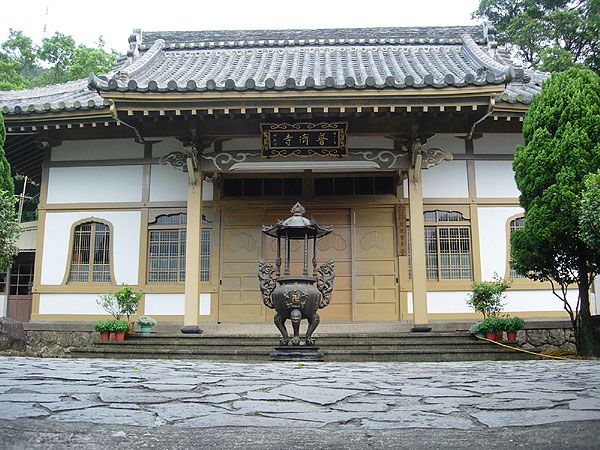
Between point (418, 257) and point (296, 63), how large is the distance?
18.5 feet

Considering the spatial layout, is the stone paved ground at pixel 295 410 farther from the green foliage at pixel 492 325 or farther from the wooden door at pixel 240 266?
the wooden door at pixel 240 266

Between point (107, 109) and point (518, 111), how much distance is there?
725 centimetres

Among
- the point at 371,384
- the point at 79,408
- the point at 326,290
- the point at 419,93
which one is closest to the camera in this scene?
the point at 79,408

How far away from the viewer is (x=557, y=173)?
825cm

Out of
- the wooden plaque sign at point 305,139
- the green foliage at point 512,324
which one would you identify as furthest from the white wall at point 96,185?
the green foliage at point 512,324

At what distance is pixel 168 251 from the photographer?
11.7 metres

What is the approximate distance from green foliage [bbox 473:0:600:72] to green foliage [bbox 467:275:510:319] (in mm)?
13705

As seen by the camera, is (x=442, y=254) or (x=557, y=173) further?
(x=442, y=254)

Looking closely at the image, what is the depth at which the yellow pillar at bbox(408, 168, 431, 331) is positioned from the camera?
10125 millimetres

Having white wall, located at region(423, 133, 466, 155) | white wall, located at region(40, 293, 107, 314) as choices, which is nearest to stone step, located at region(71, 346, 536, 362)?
white wall, located at region(40, 293, 107, 314)

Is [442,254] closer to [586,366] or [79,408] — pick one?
[586,366]

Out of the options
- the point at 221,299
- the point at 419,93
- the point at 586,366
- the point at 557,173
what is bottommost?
the point at 586,366

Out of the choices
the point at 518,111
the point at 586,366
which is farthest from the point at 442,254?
the point at 586,366

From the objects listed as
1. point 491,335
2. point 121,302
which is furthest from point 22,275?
point 491,335
